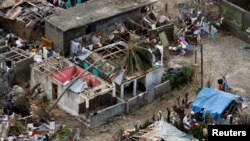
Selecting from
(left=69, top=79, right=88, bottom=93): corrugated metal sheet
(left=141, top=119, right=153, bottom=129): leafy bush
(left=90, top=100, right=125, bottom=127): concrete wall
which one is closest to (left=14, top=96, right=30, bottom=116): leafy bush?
(left=69, top=79, right=88, bottom=93): corrugated metal sheet

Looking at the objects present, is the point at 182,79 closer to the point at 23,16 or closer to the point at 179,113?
the point at 179,113

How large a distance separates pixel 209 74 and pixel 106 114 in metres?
6.99

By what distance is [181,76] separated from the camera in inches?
1576

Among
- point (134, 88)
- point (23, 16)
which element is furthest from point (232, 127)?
point (23, 16)

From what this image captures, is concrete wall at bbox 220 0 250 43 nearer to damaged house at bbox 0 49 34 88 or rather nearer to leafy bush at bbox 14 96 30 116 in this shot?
damaged house at bbox 0 49 34 88

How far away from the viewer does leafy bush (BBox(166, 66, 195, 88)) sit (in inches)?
1562

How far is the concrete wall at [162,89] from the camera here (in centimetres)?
3894

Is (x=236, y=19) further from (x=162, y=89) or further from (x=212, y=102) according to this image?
(x=212, y=102)

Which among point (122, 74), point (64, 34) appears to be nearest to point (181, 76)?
point (122, 74)

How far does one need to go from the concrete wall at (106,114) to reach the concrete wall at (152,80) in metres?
1.71

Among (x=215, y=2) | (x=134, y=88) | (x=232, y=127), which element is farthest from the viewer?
(x=215, y=2)

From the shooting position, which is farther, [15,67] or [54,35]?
[54,35]

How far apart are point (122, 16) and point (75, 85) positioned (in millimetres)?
7605

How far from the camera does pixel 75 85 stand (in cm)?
3731
